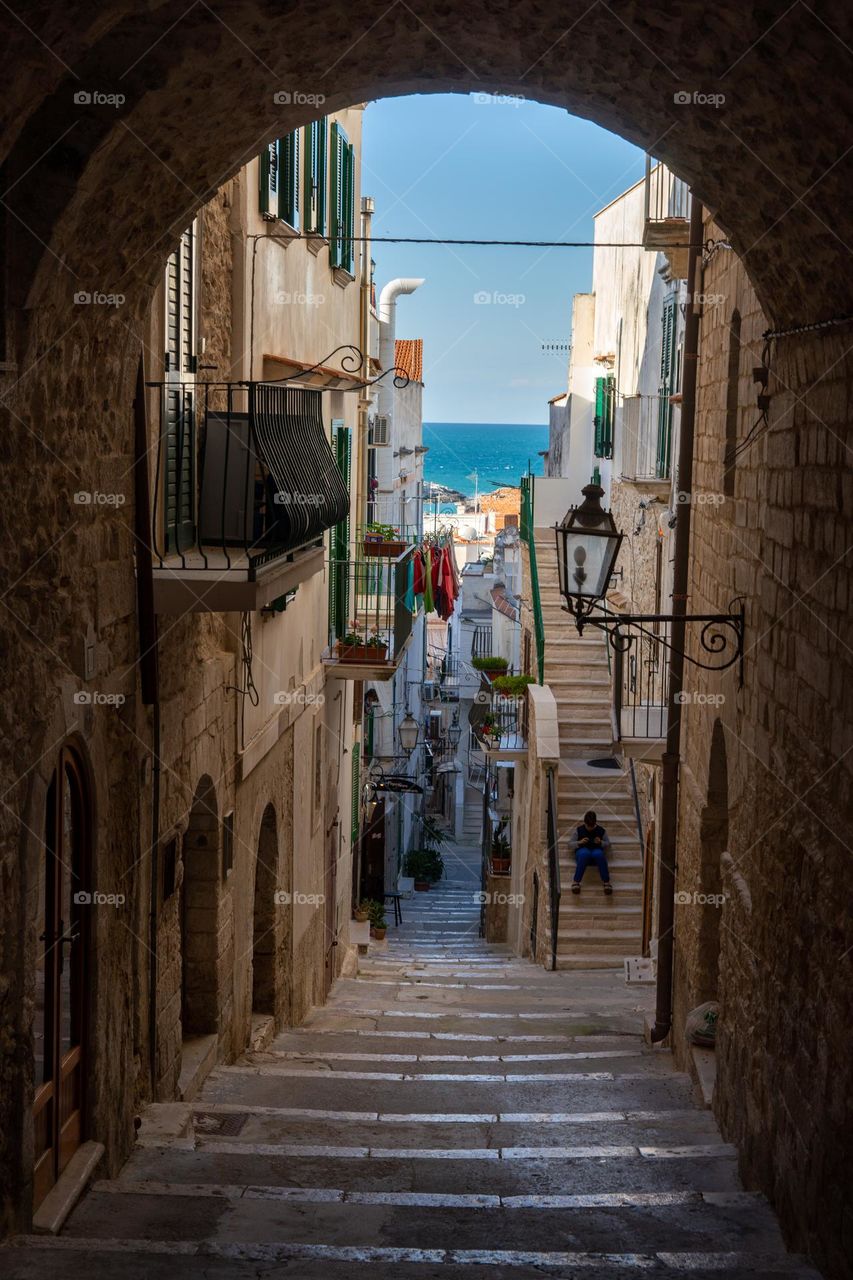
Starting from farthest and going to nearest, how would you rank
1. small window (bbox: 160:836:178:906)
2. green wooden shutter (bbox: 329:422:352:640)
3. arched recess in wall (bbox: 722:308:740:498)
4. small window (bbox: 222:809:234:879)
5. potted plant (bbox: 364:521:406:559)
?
potted plant (bbox: 364:521:406:559)
green wooden shutter (bbox: 329:422:352:640)
small window (bbox: 222:809:234:879)
arched recess in wall (bbox: 722:308:740:498)
small window (bbox: 160:836:178:906)

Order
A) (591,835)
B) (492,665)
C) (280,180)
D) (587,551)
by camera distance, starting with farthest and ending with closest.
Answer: (492,665)
(591,835)
(280,180)
(587,551)

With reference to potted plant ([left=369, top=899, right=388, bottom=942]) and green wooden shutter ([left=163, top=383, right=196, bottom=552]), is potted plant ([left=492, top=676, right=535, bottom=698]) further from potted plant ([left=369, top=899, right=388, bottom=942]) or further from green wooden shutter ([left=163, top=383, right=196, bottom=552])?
green wooden shutter ([left=163, top=383, right=196, bottom=552])

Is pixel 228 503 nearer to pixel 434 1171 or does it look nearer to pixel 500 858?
pixel 434 1171

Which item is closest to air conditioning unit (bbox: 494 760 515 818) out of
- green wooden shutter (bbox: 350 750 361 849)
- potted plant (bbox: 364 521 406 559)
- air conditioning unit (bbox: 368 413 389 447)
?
green wooden shutter (bbox: 350 750 361 849)

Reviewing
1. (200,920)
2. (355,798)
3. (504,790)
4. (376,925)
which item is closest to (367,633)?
(355,798)

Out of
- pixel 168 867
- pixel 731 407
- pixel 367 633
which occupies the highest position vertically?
pixel 731 407

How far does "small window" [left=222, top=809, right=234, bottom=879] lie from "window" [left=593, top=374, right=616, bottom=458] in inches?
563

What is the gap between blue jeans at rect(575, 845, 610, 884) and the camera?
622 inches

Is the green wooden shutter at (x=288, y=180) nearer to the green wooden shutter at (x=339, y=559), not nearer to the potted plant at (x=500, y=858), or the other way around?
the green wooden shutter at (x=339, y=559)

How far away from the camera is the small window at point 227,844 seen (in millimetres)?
9617

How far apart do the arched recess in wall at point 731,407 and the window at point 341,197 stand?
5.48 m

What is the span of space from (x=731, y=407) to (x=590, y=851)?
25.1 ft

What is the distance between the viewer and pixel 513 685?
64.0ft

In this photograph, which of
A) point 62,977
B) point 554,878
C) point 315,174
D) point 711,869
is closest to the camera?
point 62,977
